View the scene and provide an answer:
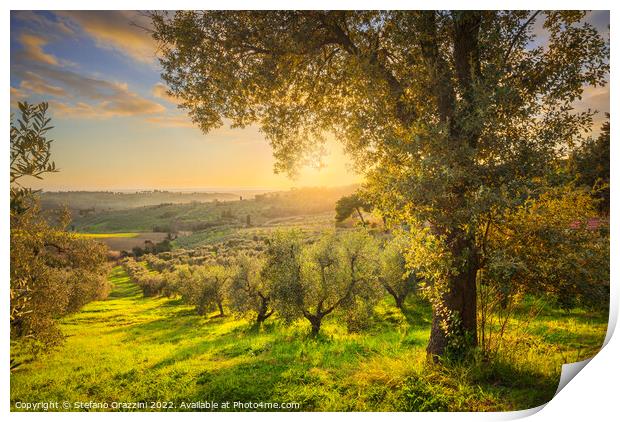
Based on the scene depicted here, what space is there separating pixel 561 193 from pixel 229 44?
7.35 meters

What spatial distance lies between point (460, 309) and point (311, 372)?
Answer: 11.2ft

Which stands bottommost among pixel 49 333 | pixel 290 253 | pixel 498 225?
pixel 49 333

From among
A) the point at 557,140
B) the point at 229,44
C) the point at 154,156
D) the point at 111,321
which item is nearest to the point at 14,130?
the point at 154,156

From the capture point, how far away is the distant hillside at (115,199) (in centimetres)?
761

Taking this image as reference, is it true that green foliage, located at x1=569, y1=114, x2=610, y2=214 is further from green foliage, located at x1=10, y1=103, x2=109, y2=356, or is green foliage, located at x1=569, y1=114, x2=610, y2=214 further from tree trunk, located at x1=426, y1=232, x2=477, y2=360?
green foliage, located at x1=10, y1=103, x2=109, y2=356

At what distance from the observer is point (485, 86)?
6016 mm

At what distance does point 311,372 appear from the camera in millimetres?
7492

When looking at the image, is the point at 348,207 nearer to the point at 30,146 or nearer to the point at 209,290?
the point at 30,146

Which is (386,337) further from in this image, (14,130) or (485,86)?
(14,130)

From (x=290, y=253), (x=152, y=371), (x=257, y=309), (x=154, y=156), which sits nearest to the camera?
(x=152, y=371)

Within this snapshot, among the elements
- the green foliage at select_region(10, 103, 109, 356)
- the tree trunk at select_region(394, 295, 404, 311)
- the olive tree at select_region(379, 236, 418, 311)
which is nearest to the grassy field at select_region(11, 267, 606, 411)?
the green foliage at select_region(10, 103, 109, 356)

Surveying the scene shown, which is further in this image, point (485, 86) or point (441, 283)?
point (441, 283)

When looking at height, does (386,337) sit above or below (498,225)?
below

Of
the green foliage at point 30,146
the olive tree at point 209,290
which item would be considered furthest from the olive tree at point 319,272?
the green foliage at point 30,146
